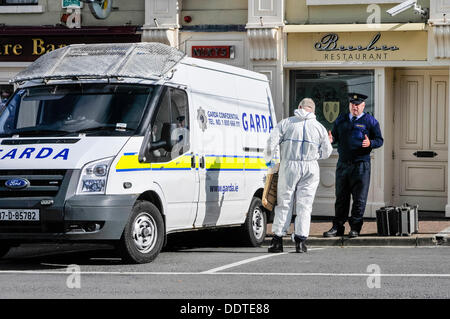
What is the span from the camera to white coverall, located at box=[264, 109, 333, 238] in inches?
538

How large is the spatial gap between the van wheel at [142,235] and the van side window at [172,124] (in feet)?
1.99

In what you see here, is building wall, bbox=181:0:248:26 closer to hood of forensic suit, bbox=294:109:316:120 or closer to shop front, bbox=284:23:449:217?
shop front, bbox=284:23:449:217

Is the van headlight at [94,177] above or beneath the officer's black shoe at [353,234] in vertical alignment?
above

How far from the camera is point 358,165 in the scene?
51.4ft

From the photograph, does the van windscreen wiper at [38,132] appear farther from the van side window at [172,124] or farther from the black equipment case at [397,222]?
the black equipment case at [397,222]

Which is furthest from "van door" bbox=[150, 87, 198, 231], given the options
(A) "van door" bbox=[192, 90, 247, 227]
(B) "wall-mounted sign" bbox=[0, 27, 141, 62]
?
(B) "wall-mounted sign" bbox=[0, 27, 141, 62]

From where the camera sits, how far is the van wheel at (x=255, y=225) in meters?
14.9

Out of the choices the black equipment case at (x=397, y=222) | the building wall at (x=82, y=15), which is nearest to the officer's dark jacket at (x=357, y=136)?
the black equipment case at (x=397, y=222)

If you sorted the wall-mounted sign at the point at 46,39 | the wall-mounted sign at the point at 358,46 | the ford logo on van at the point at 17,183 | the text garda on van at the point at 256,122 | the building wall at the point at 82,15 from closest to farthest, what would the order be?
the ford logo on van at the point at 17,183 → the text garda on van at the point at 256,122 → the wall-mounted sign at the point at 358,46 → the wall-mounted sign at the point at 46,39 → the building wall at the point at 82,15

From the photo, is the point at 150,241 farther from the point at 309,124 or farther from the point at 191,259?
the point at 309,124

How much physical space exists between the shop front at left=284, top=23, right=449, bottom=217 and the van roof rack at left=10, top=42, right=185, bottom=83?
6108 mm

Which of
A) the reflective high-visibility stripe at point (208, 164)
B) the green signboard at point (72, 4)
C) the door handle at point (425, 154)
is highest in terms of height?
the green signboard at point (72, 4)

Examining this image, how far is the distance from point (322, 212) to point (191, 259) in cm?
681

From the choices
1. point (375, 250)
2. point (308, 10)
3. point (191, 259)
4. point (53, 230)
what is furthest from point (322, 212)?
point (53, 230)
